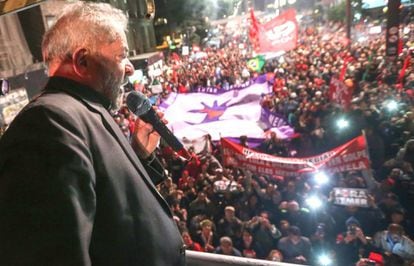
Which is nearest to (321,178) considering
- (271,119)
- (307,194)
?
(307,194)

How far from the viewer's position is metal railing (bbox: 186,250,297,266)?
186 centimetres

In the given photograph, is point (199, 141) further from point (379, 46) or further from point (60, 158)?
point (379, 46)

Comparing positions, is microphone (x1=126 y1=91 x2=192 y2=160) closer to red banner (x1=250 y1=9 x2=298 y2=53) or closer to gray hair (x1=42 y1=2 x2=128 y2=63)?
gray hair (x1=42 y1=2 x2=128 y2=63)

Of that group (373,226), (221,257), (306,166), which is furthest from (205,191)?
(221,257)

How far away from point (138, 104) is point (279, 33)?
15818 millimetres

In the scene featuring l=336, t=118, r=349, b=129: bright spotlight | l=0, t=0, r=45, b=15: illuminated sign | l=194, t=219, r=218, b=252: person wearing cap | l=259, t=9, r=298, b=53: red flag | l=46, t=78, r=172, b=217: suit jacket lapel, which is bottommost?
l=194, t=219, r=218, b=252: person wearing cap

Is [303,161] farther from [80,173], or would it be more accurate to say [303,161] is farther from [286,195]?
[80,173]

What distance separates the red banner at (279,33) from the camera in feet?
54.8

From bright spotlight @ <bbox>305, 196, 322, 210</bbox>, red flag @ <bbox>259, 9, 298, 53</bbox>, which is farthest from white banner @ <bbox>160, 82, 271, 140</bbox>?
bright spotlight @ <bbox>305, 196, 322, 210</bbox>

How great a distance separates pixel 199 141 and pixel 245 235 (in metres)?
4.13

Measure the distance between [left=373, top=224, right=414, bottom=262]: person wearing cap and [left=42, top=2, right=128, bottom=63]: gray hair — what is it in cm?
533

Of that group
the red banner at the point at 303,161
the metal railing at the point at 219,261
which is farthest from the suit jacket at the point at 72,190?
the red banner at the point at 303,161

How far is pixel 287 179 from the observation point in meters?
7.69

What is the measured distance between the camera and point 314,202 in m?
6.91
